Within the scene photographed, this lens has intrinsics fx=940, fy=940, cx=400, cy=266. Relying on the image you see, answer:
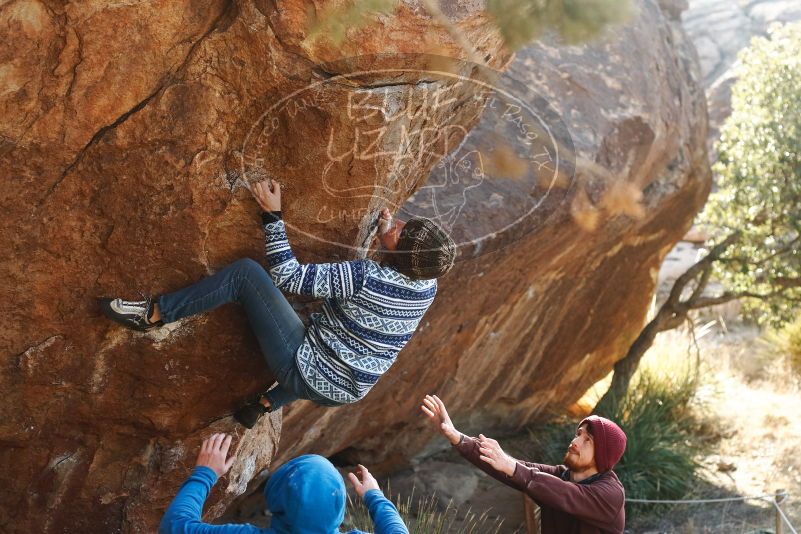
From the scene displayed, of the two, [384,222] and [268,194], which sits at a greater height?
[384,222]

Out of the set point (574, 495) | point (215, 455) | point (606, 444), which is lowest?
point (215, 455)

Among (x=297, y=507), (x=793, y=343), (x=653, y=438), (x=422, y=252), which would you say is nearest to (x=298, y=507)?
(x=297, y=507)

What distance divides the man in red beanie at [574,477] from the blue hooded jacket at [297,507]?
0.74 meters

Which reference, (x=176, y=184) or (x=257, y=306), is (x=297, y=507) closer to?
(x=257, y=306)

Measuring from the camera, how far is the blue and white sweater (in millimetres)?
3848

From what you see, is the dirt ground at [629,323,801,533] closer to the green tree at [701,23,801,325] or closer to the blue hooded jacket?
the green tree at [701,23,801,325]

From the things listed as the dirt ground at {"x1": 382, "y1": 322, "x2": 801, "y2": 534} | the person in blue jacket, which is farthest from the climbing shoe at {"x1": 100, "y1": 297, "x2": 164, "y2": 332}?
the dirt ground at {"x1": 382, "y1": 322, "x2": 801, "y2": 534}

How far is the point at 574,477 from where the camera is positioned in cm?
382

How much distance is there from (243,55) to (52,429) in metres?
1.98

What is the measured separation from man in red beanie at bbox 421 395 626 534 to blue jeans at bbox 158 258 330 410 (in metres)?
0.65

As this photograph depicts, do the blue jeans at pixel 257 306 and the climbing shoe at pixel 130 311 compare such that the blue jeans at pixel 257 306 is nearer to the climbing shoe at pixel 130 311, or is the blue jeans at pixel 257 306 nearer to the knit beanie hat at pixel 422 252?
the climbing shoe at pixel 130 311

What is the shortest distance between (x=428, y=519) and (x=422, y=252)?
11.5 feet

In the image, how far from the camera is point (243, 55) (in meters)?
3.70

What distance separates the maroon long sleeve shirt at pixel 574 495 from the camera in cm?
362
